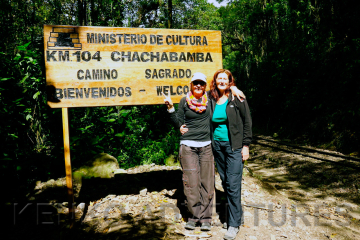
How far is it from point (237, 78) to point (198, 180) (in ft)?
75.1

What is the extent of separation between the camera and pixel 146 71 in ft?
12.6

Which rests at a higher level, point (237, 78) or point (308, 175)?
point (237, 78)

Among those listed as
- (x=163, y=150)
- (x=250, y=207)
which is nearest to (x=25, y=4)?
(x=163, y=150)

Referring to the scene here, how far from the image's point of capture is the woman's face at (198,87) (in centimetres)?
342

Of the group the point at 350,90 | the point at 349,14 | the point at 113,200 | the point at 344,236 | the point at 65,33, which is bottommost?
the point at 344,236

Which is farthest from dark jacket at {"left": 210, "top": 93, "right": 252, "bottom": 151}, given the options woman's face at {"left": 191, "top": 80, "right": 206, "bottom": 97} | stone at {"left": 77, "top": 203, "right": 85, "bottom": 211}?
stone at {"left": 77, "top": 203, "right": 85, "bottom": 211}

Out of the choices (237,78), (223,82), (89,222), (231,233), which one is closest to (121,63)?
(223,82)

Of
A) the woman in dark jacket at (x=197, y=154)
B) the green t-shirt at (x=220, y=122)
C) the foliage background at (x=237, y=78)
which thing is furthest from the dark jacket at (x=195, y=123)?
the foliage background at (x=237, y=78)

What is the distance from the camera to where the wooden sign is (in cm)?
349

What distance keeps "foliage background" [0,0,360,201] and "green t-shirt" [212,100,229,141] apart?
→ 10.2 feet

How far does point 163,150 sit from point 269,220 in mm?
3761

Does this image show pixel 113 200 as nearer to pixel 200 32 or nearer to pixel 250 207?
pixel 250 207

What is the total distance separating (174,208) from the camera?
163 inches

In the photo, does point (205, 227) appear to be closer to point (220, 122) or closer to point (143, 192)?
point (220, 122)
